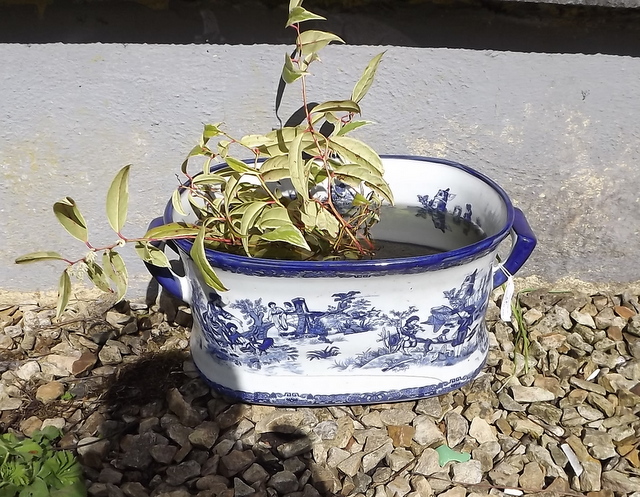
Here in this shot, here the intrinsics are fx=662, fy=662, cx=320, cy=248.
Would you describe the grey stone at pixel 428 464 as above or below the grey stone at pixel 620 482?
below

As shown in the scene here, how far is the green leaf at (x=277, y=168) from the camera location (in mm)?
1023

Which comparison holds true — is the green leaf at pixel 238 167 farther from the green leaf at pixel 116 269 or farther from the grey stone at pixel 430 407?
the grey stone at pixel 430 407

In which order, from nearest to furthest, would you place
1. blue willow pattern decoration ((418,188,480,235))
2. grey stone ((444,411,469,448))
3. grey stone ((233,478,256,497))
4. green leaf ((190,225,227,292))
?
green leaf ((190,225,227,292)) < grey stone ((233,478,256,497)) < grey stone ((444,411,469,448)) < blue willow pattern decoration ((418,188,480,235))

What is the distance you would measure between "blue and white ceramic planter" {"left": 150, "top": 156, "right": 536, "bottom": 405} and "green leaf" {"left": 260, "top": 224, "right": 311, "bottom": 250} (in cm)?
3

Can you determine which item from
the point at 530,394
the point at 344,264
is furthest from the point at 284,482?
the point at 530,394

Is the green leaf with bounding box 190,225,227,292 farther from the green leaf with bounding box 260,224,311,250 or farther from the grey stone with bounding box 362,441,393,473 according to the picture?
the grey stone with bounding box 362,441,393,473

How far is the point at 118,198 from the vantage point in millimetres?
942

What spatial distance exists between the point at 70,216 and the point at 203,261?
0.21 metres

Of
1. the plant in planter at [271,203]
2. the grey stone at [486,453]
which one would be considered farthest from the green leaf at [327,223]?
the grey stone at [486,453]

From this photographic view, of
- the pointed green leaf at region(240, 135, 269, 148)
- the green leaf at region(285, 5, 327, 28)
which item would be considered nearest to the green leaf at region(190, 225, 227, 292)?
the pointed green leaf at region(240, 135, 269, 148)

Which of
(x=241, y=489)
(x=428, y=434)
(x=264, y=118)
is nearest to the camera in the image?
(x=241, y=489)

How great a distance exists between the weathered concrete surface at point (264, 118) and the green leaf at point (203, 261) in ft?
1.38

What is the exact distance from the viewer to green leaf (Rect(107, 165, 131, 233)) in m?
0.93

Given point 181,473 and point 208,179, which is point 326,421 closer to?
point 181,473
